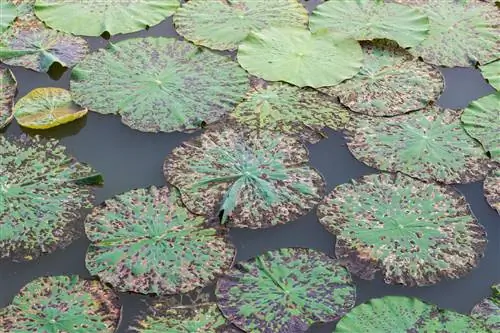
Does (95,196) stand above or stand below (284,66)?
below

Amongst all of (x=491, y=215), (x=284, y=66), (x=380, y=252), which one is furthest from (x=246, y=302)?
(x=284, y=66)

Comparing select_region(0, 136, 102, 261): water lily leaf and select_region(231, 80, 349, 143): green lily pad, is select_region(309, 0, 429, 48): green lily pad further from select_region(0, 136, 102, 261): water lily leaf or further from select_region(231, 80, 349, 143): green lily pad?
select_region(0, 136, 102, 261): water lily leaf

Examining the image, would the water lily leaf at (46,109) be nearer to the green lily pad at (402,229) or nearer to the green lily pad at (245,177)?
the green lily pad at (245,177)

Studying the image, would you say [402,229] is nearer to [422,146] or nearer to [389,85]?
[422,146]

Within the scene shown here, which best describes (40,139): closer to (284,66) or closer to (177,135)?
(177,135)

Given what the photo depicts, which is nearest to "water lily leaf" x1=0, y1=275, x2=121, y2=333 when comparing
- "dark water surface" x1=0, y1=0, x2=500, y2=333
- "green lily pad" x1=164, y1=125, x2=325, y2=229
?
"dark water surface" x1=0, y1=0, x2=500, y2=333

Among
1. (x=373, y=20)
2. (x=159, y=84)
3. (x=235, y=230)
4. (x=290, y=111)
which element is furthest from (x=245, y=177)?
(x=373, y=20)
